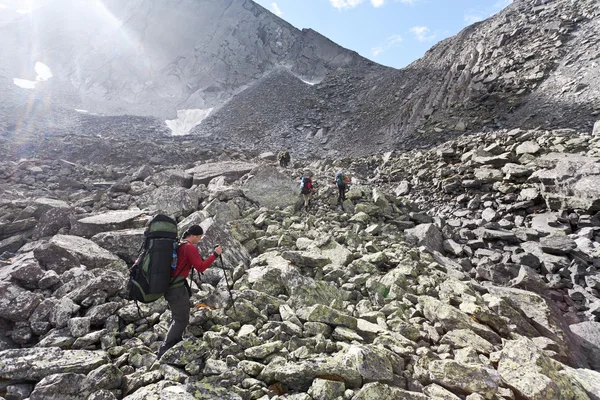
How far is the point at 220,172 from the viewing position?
15906 millimetres

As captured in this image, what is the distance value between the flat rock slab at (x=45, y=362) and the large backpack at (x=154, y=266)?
86cm

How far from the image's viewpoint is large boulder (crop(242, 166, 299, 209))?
1191 cm

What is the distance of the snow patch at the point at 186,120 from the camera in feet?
160

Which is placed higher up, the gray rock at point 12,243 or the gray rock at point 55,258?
the gray rock at point 12,243

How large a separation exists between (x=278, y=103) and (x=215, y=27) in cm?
3658

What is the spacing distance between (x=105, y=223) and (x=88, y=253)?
1.91 m

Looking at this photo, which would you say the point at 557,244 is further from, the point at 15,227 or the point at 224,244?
the point at 15,227

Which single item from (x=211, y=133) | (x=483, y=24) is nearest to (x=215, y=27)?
(x=211, y=133)

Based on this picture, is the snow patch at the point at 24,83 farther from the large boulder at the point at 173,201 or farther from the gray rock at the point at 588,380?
the gray rock at the point at 588,380

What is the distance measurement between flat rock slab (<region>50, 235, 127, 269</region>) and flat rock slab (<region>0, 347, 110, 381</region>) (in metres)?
2.79

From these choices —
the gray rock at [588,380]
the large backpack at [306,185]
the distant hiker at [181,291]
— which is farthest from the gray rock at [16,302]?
the large backpack at [306,185]


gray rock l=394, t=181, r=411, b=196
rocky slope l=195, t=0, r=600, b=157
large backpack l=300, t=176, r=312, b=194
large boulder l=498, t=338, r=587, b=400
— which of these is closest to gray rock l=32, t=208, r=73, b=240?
large backpack l=300, t=176, r=312, b=194

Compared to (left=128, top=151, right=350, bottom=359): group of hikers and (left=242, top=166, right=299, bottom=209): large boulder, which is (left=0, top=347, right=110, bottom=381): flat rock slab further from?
(left=242, top=166, right=299, bottom=209): large boulder

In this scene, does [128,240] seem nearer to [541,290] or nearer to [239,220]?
[239,220]
